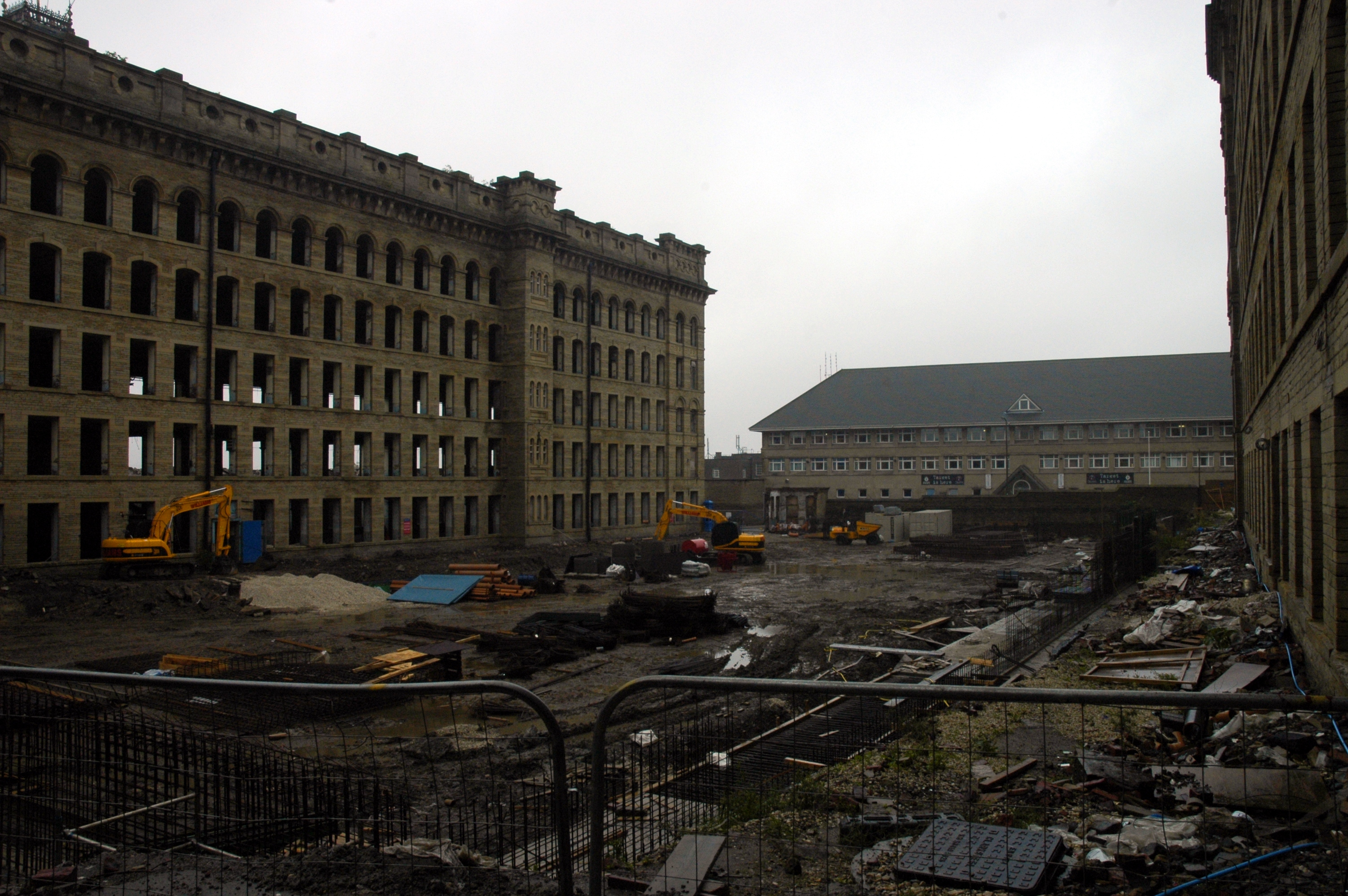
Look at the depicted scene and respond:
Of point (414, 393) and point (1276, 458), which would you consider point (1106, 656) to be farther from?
point (414, 393)

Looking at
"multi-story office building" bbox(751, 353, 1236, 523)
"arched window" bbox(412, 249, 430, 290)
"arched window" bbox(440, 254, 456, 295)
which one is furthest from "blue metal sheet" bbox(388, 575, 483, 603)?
"multi-story office building" bbox(751, 353, 1236, 523)

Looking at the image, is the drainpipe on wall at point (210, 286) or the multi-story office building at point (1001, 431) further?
the multi-story office building at point (1001, 431)

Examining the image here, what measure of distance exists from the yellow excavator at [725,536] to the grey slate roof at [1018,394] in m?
33.7

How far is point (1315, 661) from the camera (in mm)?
9367

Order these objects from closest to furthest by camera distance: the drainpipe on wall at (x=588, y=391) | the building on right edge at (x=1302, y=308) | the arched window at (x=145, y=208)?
the building on right edge at (x=1302, y=308), the arched window at (x=145, y=208), the drainpipe on wall at (x=588, y=391)

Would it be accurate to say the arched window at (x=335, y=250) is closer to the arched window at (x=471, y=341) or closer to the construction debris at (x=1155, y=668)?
the arched window at (x=471, y=341)

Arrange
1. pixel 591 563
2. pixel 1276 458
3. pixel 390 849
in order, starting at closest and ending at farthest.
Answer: pixel 390 849 → pixel 1276 458 → pixel 591 563

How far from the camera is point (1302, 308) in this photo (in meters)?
10.2

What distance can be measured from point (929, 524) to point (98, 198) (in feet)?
146

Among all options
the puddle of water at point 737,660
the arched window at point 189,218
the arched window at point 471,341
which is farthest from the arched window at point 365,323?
the puddle of water at point 737,660

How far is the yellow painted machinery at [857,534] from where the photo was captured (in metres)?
53.8

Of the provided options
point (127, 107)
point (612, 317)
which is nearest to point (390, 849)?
point (127, 107)

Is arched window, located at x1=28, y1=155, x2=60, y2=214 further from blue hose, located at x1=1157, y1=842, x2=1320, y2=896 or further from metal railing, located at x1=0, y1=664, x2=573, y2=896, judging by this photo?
blue hose, located at x1=1157, y1=842, x2=1320, y2=896

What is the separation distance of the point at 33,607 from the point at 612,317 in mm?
33098
